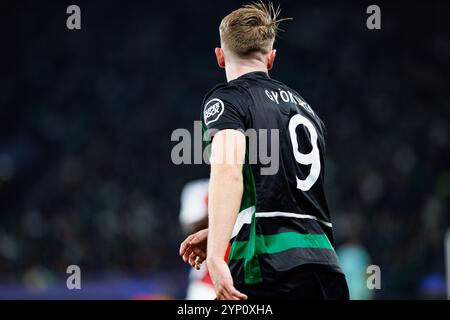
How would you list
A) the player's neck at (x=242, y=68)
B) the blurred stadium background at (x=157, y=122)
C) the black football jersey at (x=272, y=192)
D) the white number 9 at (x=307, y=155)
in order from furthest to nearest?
the blurred stadium background at (x=157, y=122)
the player's neck at (x=242, y=68)
the white number 9 at (x=307, y=155)
the black football jersey at (x=272, y=192)

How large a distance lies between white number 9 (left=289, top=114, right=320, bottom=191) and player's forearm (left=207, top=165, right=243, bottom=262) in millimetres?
377

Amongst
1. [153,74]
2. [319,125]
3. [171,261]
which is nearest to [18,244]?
[171,261]

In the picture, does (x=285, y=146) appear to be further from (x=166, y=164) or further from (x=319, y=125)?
(x=166, y=164)

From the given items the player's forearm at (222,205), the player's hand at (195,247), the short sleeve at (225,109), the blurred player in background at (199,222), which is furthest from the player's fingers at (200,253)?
the blurred player in background at (199,222)

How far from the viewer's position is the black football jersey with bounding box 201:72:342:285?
335 cm

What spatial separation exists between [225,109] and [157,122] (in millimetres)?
15506

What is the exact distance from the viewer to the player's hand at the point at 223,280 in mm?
3104

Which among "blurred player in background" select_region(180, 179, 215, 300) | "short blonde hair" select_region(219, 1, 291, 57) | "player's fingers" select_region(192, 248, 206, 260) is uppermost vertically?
"short blonde hair" select_region(219, 1, 291, 57)

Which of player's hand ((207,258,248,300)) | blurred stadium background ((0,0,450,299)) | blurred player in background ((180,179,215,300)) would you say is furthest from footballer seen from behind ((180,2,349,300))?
blurred stadium background ((0,0,450,299))

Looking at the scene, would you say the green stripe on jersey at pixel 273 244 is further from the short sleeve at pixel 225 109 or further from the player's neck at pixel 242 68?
the player's neck at pixel 242 68

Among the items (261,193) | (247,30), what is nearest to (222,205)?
(261,193)

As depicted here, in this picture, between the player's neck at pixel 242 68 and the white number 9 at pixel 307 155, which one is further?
the player's neck at pixel 242 68

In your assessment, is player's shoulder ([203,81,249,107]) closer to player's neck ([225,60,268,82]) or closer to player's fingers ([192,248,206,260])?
player's neck ([225,60,268,82])
